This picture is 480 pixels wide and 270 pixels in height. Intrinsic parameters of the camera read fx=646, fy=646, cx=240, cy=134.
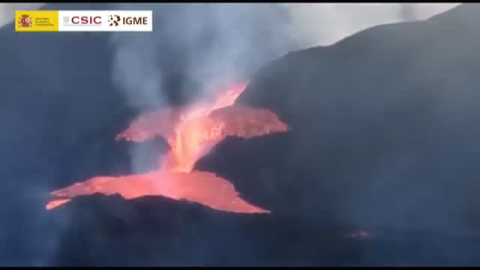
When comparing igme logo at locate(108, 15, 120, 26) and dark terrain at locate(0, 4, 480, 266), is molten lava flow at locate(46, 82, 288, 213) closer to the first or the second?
dark terrain at locate(0, 4, 480, 266)

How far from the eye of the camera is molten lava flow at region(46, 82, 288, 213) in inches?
86.0

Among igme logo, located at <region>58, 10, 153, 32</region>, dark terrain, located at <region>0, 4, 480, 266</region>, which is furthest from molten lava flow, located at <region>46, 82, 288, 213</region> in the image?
igme logo, located at <region>58, 10, 153, 32</region>

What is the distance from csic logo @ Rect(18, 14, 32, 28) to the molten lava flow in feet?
1.63

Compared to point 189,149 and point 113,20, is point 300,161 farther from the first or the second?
point 113,20

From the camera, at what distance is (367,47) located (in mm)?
2191

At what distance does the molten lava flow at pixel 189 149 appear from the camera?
86.0 inches

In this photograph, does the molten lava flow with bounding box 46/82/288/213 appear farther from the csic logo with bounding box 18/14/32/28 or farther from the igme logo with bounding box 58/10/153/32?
the csic logo with bounding box 18/14/32/28

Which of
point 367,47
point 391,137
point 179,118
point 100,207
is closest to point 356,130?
point 391,137

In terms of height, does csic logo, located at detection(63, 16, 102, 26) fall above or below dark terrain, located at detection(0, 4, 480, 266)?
above

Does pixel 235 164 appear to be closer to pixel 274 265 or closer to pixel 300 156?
pixel 300 156

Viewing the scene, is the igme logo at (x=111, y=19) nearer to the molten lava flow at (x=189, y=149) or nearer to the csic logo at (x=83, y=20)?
the csic logo at (x=83, y=20)

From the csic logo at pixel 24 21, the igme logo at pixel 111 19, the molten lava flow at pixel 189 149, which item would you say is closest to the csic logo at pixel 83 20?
the igme logo at pixel 111 19

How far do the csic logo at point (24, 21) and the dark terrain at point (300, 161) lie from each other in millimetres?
49

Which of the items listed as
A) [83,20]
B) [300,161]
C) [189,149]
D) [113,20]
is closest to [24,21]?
[83,20]
